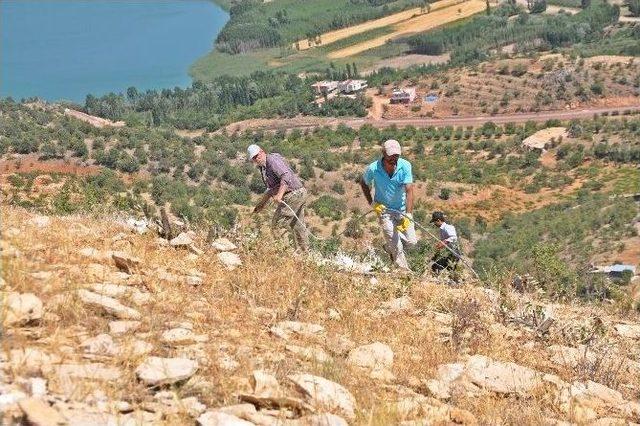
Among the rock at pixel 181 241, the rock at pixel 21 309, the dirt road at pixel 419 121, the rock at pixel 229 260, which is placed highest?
the rock at pixel 21 309

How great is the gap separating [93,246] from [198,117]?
75.8m

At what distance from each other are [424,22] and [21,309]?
388 ft

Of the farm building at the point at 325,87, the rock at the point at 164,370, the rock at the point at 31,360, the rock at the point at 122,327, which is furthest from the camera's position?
the farm building at the point at 325,87

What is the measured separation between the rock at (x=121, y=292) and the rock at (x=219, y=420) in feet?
4.40

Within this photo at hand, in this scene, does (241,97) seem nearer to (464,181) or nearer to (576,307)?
(464,181)

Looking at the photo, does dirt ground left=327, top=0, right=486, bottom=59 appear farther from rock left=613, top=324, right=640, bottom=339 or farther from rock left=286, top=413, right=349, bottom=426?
rock left=286, top=413, right=349, bottom=426

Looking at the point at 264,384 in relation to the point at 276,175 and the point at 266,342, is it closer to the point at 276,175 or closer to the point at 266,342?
the point at 266,342

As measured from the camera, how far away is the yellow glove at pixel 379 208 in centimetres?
696

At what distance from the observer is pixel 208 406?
3.34m

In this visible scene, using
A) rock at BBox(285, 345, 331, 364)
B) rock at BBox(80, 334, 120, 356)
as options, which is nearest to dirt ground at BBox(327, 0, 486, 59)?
rock at BBox(285, 345, 331, 364)

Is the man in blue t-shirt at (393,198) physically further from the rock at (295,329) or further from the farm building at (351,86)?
the farm building at (351,86)

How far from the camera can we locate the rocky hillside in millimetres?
3314

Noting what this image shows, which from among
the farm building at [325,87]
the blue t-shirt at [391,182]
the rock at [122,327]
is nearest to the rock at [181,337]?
the rock at [122,327]

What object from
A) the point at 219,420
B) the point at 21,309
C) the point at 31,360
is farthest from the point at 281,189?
the point at 219,420
